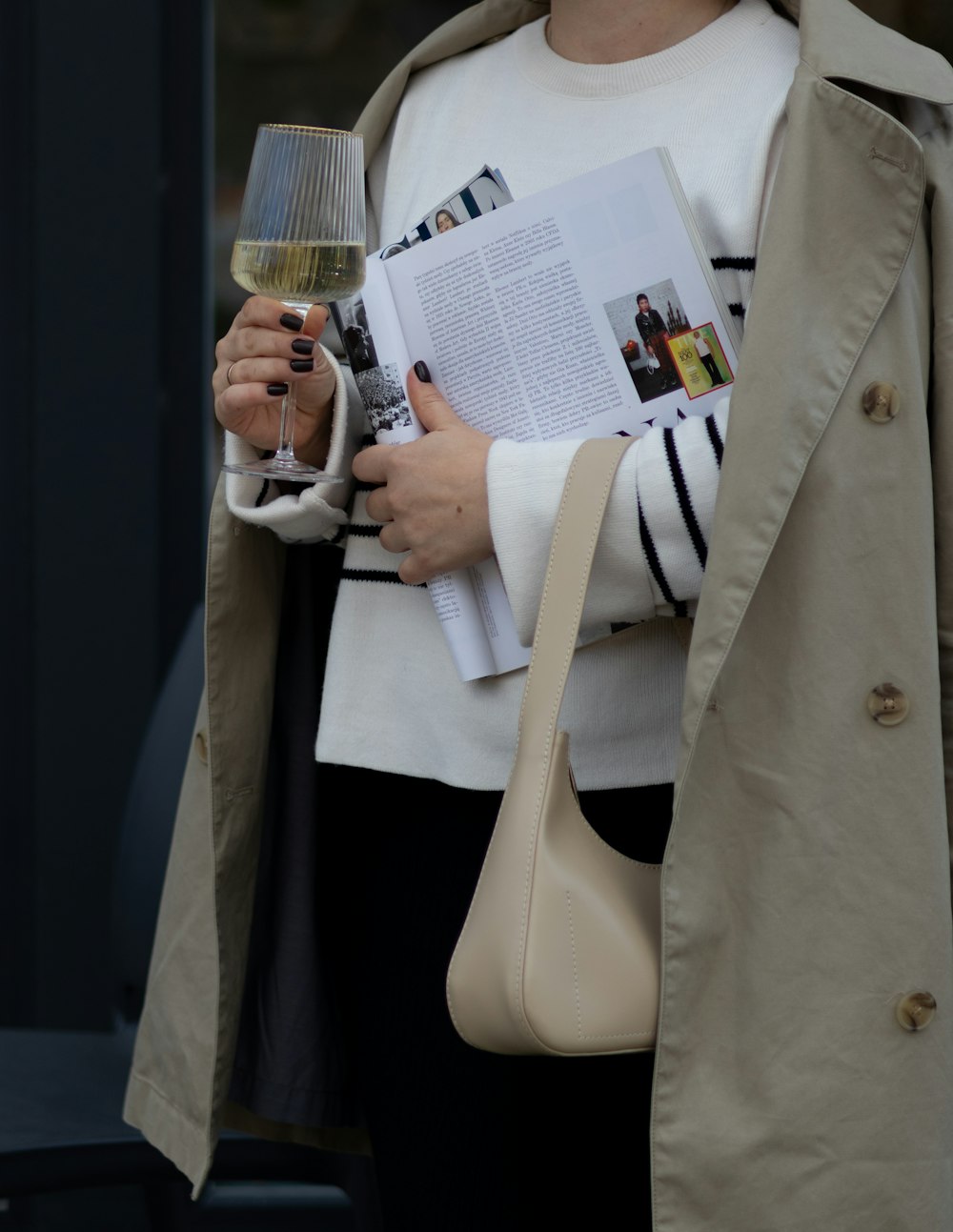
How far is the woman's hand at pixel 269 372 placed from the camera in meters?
1.24

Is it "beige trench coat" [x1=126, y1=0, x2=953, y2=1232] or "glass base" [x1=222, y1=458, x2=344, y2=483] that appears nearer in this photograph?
"beige trench coat" [x1=126, y1=0, x2=953, y2=1232]

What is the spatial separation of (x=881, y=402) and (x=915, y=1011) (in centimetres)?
43

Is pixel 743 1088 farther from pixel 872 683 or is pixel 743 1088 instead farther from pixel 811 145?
pixel 811 145

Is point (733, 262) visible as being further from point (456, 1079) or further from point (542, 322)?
point (456, 1079)

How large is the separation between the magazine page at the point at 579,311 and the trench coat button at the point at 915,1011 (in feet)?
1.51

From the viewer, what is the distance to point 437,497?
1182mm

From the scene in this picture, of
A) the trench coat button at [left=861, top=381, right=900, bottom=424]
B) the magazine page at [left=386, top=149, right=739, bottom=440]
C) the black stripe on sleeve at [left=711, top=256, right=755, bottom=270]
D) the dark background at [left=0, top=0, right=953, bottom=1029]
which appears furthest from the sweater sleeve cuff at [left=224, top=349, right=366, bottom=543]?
the dark background at [left=0, top=0, right=953, bottom=1029]

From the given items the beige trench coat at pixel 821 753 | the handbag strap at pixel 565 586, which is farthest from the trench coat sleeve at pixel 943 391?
the handbag strap at pixel 565 586

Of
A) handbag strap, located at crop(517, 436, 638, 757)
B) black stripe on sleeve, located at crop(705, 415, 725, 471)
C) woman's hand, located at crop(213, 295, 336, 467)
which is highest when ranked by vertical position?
woman's hand, located at crop(213, 295, 336, 467)

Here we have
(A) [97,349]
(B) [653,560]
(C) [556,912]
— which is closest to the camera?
(C) [556,912]

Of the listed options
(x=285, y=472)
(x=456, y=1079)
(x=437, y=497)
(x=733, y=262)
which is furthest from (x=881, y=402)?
(x=456, y=1079)

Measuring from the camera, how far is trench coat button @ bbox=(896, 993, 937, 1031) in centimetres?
105

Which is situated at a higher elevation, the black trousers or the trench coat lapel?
the trench coat lapel

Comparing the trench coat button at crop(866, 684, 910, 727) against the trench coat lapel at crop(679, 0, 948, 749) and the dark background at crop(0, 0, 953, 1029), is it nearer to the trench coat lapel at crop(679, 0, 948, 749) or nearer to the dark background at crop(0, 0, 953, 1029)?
the trench coat lapel at crop(679, 0, 948, 749)
